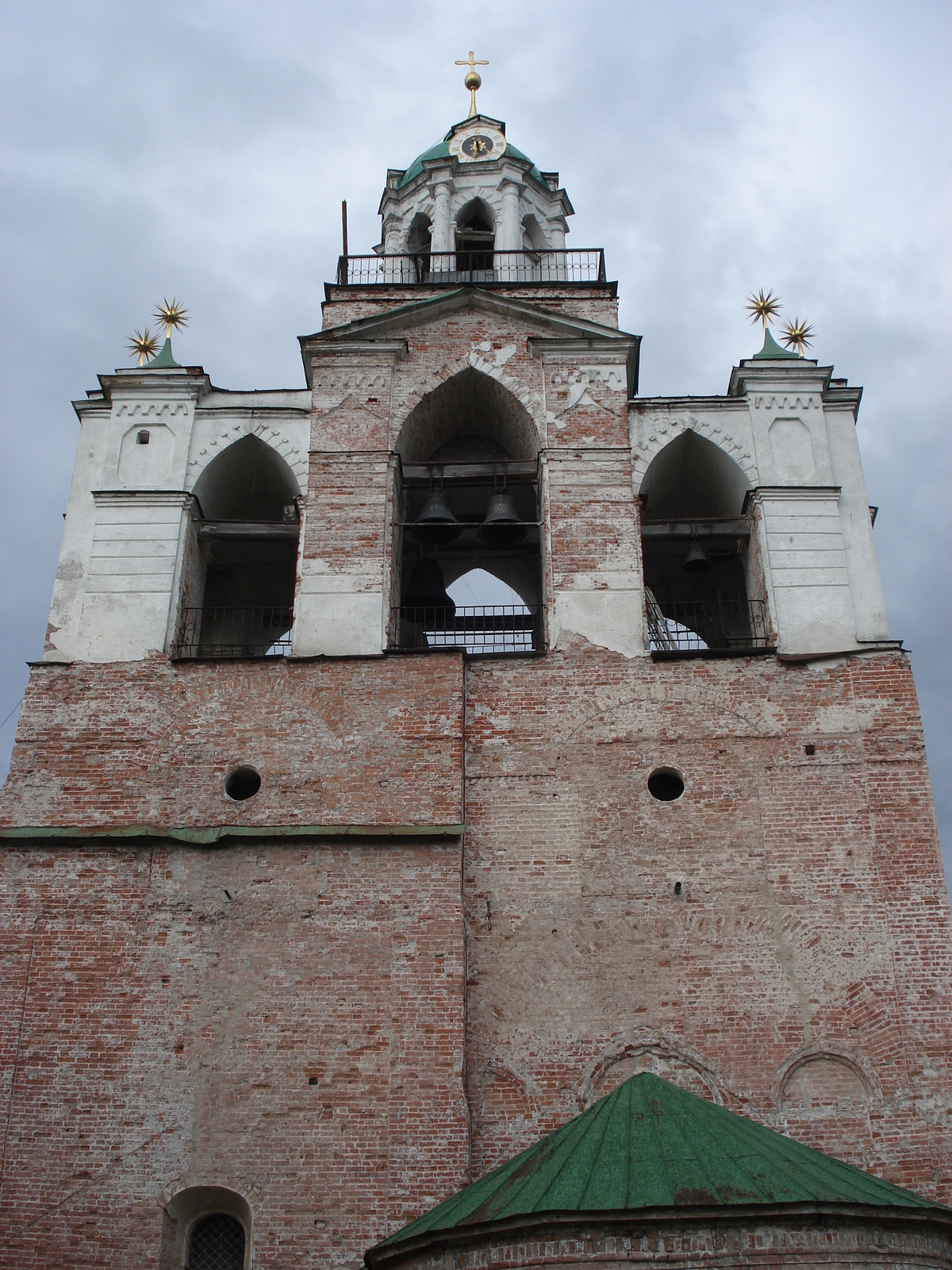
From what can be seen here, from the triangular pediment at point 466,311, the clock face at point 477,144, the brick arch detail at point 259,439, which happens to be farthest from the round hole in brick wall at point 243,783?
the clock face at point 477,144

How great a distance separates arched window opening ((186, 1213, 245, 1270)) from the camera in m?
10.7

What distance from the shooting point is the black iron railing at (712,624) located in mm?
Answer: 13812

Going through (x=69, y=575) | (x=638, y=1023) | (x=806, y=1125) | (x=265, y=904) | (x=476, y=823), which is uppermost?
(x=69, y=575)

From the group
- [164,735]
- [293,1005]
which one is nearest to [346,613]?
[164,735]

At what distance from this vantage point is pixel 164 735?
12.8 meters

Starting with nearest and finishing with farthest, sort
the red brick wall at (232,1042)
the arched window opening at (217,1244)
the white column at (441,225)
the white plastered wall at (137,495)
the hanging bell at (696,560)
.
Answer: the red brick wall at (232,1042) < the arched window opening at (217,1244) < the white plastered wall at (137,495) < the hanging bell at (696,560) < the white column at (441,225)

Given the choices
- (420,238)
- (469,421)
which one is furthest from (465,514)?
(420,238)

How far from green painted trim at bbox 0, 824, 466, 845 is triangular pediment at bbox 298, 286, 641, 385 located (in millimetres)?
5728

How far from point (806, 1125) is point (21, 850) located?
723 cm

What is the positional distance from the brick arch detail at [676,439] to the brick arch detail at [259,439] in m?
3.62

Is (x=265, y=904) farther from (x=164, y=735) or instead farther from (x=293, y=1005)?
(x=164, y=735)

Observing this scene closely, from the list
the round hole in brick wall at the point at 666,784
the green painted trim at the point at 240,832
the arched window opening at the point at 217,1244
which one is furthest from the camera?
the round hole in brick wall at the point at 666,784

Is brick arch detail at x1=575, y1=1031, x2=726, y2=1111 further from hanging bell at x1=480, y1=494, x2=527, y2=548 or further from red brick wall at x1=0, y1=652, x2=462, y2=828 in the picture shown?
hanging bell at x1=480, y1=494, x2=527, y2=548

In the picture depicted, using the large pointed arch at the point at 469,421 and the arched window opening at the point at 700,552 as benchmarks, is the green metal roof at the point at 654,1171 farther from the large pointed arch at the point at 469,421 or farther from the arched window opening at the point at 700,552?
the large pointed arch at the point at 469,421
